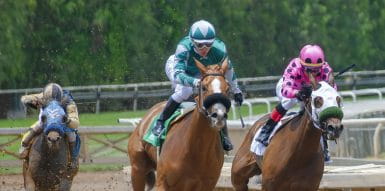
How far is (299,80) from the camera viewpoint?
1102cm

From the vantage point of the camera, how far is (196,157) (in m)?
10.2

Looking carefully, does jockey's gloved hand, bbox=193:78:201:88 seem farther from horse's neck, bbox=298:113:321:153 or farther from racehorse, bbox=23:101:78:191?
racehorse, bbox=23:101:78:191

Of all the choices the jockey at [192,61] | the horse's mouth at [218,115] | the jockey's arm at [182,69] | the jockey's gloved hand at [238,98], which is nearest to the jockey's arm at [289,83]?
the jockey at [192,61]

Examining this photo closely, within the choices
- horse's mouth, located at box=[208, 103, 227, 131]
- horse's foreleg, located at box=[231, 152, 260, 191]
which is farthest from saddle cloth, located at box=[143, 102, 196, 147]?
horse's mouth, located at box=[208, 103, 227, 131]

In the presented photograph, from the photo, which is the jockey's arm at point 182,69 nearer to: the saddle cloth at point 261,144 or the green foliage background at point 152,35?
the saddle cloth at point 261,144

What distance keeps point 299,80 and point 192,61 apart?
41.4 inches

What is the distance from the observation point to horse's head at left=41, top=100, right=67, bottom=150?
12.6m

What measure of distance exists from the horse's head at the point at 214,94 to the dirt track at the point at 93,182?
7.45 m

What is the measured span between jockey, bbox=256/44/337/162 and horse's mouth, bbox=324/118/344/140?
654mm

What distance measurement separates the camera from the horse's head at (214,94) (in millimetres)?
9367

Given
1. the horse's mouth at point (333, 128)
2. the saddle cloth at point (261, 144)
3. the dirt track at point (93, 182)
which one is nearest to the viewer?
the horse's mouth at point (333, 128)

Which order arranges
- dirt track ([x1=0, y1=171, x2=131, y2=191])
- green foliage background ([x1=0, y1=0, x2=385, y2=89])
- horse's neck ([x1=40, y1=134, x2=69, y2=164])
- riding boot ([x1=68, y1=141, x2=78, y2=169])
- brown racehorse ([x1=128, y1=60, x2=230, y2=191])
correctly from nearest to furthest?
brown racehorse ([x1=128, y1=60, x2=230, y2=191])
horse's neck ([x1=40, y1=134, x2=69, y2=164])
riding boot ([x1=68, y1=141, x2=78, y2=169])
dirt track ([x1=0, y1=171, x2=131, y2=191])
green foliage background ([x1=0, y1=0, x2=385, y2=89])

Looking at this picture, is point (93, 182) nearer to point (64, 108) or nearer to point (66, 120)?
point (64, 108)

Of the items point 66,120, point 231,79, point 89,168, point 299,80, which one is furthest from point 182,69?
point 89,168
